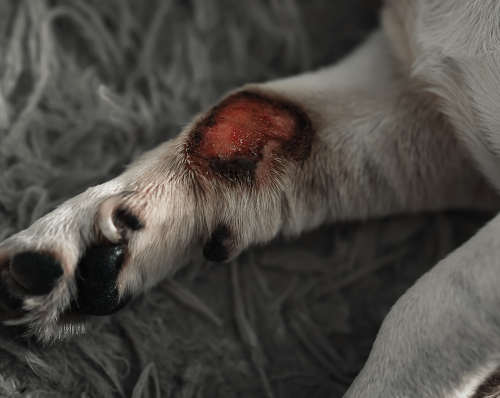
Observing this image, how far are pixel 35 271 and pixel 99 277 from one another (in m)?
0.07

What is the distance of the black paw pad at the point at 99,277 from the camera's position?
0.71m

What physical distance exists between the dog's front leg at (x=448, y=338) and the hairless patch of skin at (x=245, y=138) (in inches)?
9.8

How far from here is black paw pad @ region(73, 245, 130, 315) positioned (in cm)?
71

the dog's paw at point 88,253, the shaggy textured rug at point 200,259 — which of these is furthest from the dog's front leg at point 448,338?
the dog's paw at point 88,253

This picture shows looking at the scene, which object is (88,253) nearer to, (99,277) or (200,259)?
(99,277)

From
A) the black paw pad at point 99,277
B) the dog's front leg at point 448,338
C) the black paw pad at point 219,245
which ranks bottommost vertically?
the dog's front leg at point 448,338

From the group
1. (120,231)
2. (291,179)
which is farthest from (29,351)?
(291,179)

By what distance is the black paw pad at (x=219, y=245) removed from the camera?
787mm

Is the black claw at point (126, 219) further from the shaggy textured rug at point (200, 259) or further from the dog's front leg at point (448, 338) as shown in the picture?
the dog's front leg at point (448, 338)

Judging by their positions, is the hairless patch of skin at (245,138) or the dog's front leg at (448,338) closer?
the dog's front leg at (448,338)

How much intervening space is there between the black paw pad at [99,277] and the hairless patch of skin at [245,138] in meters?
0.15

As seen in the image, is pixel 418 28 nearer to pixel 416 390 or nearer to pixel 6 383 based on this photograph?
pixel 416 390

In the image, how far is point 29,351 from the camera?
2.47 ft

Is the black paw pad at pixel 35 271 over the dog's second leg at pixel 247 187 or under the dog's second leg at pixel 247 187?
over
